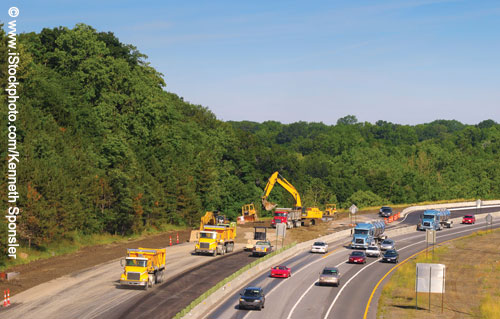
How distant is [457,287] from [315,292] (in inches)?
653

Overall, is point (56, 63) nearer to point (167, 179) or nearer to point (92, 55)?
point (92, 55)

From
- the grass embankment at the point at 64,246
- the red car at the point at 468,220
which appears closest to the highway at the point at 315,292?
the grass embankment at the point at 64,246

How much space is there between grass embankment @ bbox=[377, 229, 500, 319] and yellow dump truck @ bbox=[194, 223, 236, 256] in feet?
65.7

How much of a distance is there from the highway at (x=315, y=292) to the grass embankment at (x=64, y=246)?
23393 millimetres

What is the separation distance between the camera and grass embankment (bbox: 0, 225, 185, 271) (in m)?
61.5

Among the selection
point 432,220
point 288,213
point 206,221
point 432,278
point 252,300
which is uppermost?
point 288,213

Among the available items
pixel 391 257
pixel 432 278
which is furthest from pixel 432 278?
pixel 391 257

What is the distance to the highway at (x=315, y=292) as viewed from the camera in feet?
150

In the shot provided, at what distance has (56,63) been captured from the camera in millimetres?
111188

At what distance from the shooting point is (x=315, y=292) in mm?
53750

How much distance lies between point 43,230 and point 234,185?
73.9 m

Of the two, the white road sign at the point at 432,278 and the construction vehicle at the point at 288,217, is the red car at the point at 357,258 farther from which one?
the white road sign at the point at 432,278

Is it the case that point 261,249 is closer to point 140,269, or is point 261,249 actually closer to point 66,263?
point 66,263

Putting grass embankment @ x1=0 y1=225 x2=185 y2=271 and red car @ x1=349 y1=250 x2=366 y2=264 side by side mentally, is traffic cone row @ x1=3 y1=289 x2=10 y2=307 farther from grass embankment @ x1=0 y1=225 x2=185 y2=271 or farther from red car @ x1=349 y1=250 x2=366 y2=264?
red car @ x1=349 y1=250 x2=366 y2=264
